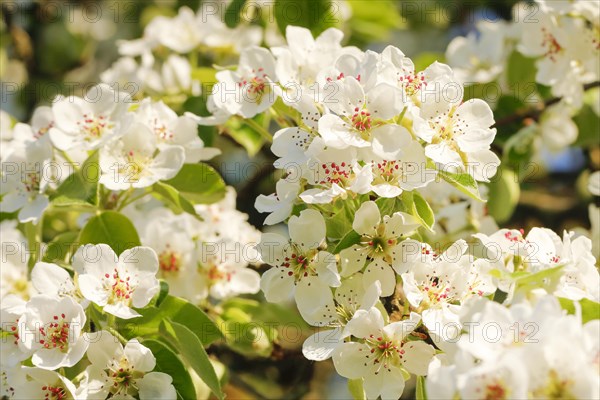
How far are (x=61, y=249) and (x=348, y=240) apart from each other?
716 mm

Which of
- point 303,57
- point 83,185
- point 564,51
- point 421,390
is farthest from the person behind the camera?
point 564,51

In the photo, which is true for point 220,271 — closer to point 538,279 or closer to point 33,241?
point 33,241

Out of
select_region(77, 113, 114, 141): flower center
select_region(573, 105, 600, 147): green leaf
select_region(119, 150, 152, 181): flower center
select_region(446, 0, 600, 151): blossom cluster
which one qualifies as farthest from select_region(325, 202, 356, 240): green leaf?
select_region(573, 105, 600, 147): green leaf

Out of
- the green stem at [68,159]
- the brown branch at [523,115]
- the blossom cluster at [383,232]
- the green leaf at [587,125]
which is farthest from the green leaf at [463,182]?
the green leaf at [587,125]

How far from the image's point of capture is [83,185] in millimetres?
1793

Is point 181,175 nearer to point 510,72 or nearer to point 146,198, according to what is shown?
point 146,198

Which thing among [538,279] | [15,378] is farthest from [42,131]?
[538,279]

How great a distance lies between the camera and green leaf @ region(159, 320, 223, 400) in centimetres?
163

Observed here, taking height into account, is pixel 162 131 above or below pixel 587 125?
above

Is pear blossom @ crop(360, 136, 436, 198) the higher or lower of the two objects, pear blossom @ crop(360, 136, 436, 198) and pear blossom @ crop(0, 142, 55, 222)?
the higher

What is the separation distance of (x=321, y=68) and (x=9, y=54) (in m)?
2.29

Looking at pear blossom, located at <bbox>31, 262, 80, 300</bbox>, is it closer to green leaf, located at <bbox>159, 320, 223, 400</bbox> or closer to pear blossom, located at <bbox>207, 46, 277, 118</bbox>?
green leaf, located at <bbox>159, 320, 223, 400</bbox>

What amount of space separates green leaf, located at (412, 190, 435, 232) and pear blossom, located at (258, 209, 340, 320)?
0.58 ft

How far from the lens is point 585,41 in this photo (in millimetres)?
2160
